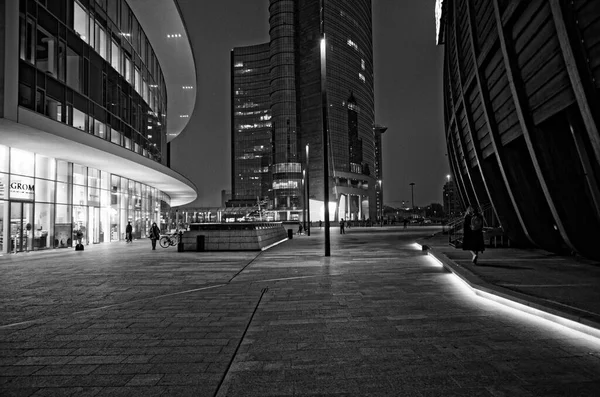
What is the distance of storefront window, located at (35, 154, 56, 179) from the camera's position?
71.2ft

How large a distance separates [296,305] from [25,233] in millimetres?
18852

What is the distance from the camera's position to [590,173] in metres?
9.09

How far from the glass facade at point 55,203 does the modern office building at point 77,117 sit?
6 centimetres

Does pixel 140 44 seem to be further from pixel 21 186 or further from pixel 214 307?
pixel 214 307

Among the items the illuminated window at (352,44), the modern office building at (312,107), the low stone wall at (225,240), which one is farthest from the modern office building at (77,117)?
the illuminated window at (352,44)

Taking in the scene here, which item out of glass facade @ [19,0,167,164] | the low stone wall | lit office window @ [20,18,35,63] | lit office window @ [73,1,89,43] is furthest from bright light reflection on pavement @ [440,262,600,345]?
lit office window @ [73,1,89,43]

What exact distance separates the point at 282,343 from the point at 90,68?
23.7 metres

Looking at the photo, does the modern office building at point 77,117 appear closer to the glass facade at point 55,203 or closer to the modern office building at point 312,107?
the glass facade at point 55,203

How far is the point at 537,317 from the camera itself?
6391 mm

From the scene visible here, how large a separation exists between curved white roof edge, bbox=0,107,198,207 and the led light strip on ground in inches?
644

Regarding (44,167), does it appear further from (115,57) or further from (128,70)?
(128,70)

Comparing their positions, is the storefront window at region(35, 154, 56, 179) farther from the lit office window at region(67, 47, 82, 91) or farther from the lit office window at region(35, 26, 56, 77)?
the lit office window at region(35, 26, 56, 77)

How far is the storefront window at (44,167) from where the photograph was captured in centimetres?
2171

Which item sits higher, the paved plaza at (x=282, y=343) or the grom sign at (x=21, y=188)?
the grom sign at (x=21, y=188)
